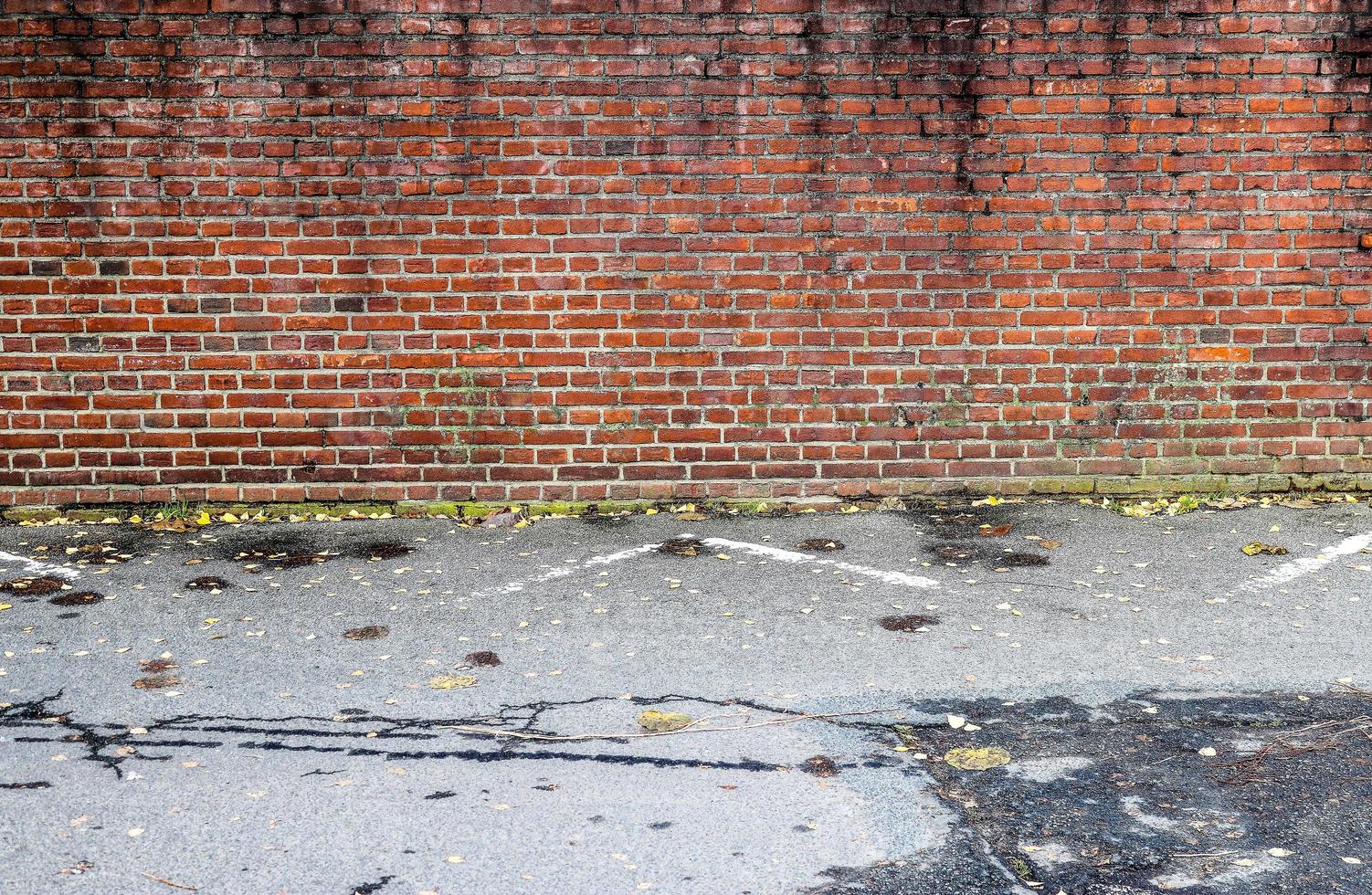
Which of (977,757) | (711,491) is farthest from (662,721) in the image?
(711,491)

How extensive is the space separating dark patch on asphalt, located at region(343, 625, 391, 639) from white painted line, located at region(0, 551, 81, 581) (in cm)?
163

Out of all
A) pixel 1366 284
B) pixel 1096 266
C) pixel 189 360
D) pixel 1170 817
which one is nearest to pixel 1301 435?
pixel 1366 284

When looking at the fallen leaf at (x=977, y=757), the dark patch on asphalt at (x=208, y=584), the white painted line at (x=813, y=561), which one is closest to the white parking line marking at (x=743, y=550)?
the white painted line at (x=813, y=561)

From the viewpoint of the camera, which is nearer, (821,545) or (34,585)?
(34,585)

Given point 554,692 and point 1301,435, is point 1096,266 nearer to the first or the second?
point 1301,435

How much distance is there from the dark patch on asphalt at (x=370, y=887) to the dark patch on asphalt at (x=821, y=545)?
3218 millimetres

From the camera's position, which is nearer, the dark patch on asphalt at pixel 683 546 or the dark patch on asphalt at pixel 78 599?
the dark patch on asphalt at pixel 78 599

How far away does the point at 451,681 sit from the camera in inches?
152

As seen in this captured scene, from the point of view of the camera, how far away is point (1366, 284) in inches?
249

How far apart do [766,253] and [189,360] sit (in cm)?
317

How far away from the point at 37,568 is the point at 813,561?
3.61 metres

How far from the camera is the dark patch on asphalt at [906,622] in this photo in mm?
4367

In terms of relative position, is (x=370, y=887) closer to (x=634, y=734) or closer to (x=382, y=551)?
(x=634, y=734)

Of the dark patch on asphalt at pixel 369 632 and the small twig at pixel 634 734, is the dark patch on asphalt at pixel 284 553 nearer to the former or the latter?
the dark patch on asphalt at pixel 369 632
